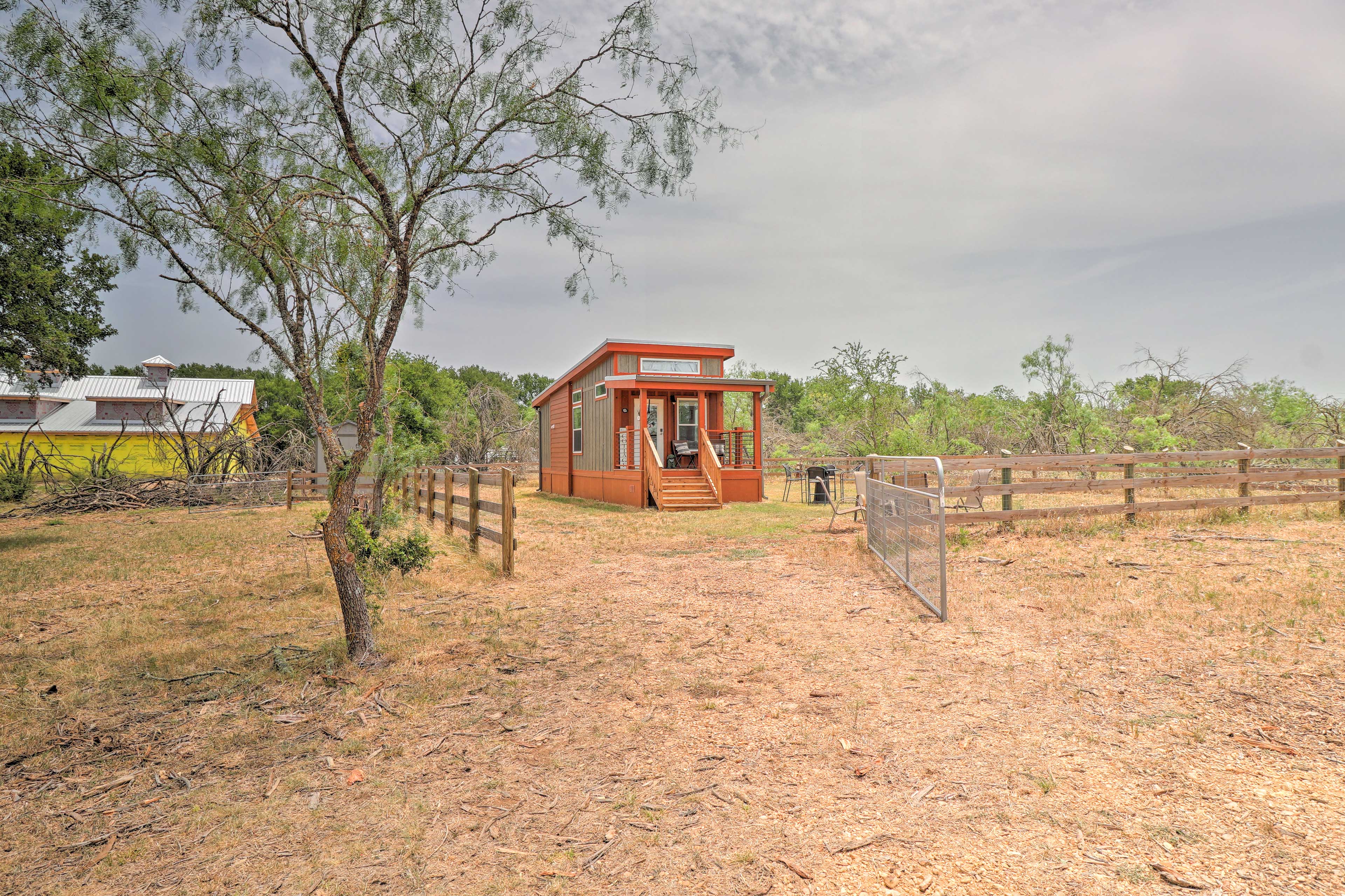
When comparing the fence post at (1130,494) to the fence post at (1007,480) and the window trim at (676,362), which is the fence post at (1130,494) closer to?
the fence post at (1007,480)

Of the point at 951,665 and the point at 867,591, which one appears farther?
the point at 867,591

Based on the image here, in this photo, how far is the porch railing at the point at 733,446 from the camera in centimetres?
1855

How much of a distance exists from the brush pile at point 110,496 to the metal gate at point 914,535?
19039mm

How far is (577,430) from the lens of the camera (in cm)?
2234

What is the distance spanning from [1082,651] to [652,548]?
6742mm

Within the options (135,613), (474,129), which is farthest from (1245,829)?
(135,613)

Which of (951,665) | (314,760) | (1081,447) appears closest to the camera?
(314,760)

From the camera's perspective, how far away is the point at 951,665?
512 cm

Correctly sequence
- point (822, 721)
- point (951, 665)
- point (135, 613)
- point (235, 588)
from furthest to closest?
point (235, 588)
point (135, 613)
point (951, 665)
point (822, 721)

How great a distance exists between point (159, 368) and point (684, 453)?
2736 centimetres

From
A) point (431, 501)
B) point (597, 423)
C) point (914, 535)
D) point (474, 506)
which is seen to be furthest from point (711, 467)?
point (914, 535)

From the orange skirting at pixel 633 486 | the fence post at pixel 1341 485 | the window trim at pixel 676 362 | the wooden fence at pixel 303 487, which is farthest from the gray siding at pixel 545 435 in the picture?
the fence post at pixel 1341 485

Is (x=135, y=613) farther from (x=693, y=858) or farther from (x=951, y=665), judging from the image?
(x=951, y=665)

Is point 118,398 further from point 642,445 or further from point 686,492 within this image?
point 686,492
